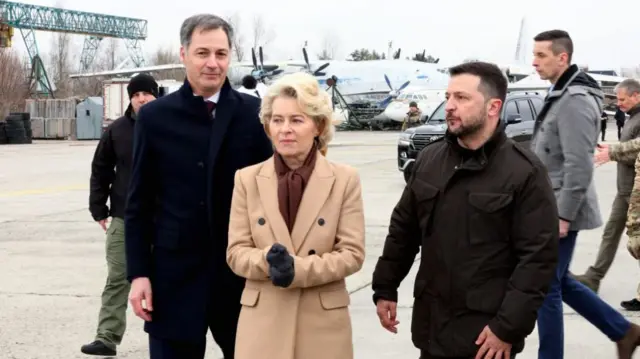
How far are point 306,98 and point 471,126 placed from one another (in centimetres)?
66

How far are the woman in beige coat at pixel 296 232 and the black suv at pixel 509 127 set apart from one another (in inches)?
490

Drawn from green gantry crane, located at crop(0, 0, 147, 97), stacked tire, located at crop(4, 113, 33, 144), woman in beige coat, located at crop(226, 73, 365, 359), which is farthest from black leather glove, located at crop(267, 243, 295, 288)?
green gantry crane, located at crop(0, 0, 147, 97)

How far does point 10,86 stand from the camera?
4906 centimetres

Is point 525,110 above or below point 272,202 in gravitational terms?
below

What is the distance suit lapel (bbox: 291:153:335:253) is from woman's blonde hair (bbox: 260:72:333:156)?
222 mm

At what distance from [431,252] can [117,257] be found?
3083mm

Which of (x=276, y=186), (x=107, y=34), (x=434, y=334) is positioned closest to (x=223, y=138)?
(x=276, y=186)

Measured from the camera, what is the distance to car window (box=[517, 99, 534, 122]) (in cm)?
1601

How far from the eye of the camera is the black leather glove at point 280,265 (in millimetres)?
2932

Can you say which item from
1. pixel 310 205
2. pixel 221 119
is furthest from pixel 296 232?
pixel 221 119

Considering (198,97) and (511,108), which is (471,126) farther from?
(511,108)

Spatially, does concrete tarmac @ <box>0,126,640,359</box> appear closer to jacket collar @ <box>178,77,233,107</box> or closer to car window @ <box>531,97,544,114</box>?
car window @ <box>531,97,544,114</box>

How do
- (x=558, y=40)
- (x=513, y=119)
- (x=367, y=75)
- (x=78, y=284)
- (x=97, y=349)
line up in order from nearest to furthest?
(x=558, y=40) < (x=97, y=349) < (x=78, y=284) < (x=513, y=119) < (x=367, y=75)

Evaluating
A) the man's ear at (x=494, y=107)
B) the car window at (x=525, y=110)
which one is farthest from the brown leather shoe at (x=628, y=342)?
the car window at (x=525, y=110)
